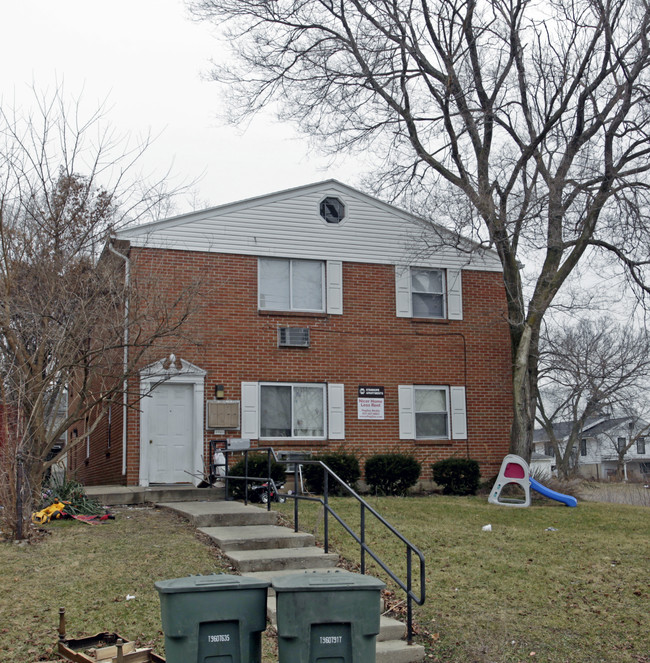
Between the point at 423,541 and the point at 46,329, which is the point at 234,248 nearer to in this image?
the point at 46,329

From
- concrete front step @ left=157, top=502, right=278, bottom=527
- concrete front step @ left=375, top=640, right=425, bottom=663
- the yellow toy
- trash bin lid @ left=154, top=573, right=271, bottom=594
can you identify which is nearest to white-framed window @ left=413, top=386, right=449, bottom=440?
concrete front step @ left=157, top=502, right=278, bottom=527

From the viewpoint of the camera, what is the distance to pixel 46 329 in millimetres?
11359

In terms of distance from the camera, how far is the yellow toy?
37.2 ft

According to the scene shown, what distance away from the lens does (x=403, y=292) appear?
18.8 m

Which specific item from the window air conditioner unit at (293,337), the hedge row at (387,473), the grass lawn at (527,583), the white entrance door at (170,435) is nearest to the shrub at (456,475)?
the hedge row at (387,473)

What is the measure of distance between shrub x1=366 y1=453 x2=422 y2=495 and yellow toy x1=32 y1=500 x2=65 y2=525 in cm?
718

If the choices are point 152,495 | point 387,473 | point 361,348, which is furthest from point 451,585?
point 361,348

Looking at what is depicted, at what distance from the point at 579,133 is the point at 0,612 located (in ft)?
49.8

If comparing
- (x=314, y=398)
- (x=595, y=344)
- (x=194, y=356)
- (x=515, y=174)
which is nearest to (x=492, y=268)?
(x=515, y=174)

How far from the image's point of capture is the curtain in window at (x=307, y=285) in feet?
59.1

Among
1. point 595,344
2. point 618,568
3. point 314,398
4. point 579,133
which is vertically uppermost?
point 579,133

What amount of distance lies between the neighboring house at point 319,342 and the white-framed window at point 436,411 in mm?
30

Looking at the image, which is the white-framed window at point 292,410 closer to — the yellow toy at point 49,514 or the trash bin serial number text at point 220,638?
the yellow toy at point 49,514

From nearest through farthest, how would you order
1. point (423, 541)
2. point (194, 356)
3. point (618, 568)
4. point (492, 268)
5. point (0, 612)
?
point (0, 612) < point (618, 568) < point (423, 541) < point (194, 356) < point (492, 268)
